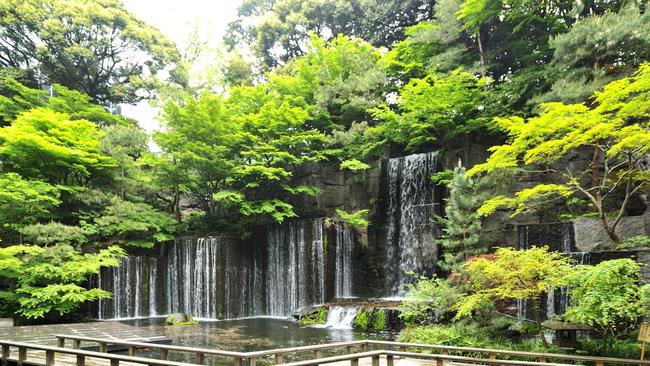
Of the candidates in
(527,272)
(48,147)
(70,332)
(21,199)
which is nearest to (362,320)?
(527,272)

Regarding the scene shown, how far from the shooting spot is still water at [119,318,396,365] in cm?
1468

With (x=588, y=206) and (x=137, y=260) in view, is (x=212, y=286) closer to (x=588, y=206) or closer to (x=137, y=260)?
(x=137, y=260)

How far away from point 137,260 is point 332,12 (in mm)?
23139

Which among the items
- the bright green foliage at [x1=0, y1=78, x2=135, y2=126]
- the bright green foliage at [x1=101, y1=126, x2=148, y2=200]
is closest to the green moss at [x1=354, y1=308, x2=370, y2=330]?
the bright green foliage at [x1=101, y1=126, x2=148, y2=200]

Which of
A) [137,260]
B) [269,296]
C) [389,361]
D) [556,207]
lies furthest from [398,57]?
[389,361]

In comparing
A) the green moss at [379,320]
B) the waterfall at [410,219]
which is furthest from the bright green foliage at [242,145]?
the green moss at [379,320]

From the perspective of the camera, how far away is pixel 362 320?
60.0 ft

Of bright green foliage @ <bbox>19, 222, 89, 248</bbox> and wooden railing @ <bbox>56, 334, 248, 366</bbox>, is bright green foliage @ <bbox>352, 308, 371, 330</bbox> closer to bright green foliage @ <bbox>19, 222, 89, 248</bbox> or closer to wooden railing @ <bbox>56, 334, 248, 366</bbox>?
wooden railing @ <bbox>56, 334, 248, 366</bbox>

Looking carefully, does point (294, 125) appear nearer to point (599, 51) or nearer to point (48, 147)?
point (48, 147)

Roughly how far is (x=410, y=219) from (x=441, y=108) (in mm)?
5745

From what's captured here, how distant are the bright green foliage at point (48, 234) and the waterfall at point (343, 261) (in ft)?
39.4

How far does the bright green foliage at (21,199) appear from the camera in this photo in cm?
1839

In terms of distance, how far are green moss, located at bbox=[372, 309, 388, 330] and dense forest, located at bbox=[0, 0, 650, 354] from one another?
308cm

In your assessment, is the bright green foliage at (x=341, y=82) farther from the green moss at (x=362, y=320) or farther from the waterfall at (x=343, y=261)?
the green moss at (x=362, y=320)
